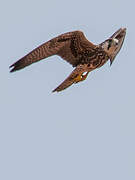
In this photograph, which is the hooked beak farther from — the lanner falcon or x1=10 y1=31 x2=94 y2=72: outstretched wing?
x1=10 y1=31 x2=94 y2=72: outstretched wing

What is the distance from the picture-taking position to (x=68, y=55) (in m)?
16.8

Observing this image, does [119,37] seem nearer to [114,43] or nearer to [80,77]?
[114,43]

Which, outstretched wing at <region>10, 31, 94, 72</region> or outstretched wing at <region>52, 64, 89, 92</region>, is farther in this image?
outstretched wing at <region>10, 31, 94, 72</region>

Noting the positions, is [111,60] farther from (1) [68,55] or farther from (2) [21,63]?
(2) [21,63]

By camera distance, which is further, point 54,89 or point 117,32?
point 117,32

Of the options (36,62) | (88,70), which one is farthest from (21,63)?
(88,70)

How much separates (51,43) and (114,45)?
1320 mm

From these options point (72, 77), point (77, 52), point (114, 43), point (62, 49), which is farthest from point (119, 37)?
point (72, 77)

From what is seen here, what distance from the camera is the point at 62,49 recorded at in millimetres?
16719

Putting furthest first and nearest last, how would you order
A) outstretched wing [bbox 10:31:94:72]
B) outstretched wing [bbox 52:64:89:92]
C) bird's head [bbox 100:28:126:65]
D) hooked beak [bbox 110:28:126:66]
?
hooked beak [bbox 110:28:126:66]
bird's head [bbox 100:28:126:65]
outstretched wing [bbox 10:31:94:72]
outstretched wing [bbox 52:64:89:92]

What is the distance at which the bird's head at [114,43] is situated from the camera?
16750 mm

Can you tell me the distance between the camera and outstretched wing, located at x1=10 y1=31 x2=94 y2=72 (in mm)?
16250

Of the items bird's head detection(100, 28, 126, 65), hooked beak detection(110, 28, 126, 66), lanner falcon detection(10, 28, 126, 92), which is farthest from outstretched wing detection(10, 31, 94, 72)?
hooked beak detection(110, 28, 126, 66)

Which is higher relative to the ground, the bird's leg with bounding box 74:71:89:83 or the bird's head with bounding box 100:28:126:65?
the bird's head with bounding box 100:28:126:65
